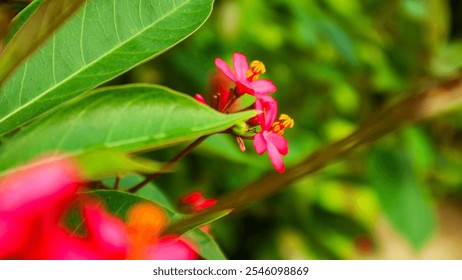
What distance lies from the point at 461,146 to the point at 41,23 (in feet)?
5.33

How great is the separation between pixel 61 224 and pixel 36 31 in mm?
77

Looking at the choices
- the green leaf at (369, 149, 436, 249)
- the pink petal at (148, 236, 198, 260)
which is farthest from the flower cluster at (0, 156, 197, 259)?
the green leaf at (369, 149, 436, 249)

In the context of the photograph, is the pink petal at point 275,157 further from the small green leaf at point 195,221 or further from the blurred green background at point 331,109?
the blurred green background at point 331,109

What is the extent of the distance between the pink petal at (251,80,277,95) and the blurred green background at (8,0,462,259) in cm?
52

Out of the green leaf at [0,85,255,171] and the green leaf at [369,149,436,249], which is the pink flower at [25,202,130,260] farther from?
the green leaf at [369,149,436,249]

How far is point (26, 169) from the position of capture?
24 centimetres

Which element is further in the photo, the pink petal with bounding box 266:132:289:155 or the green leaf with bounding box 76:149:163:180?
the pink petal with bounding box 266:132:289:155

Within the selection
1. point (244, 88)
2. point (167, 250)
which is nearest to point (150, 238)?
point (167, 250)

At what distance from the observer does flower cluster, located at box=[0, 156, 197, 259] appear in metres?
0.21

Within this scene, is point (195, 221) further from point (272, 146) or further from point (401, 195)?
point (401, 195)

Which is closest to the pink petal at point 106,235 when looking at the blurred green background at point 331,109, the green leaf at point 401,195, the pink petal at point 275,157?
the pink petal at point 275,157

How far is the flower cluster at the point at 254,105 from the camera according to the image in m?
0.34

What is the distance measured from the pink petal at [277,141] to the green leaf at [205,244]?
58 millimetres

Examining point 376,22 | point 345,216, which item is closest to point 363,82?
point 376,22
